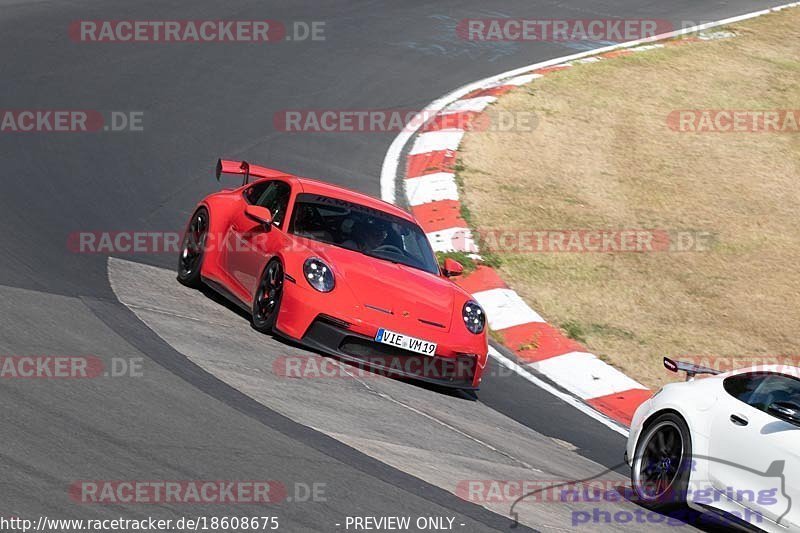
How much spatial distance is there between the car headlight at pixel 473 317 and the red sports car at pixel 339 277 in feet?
0.04

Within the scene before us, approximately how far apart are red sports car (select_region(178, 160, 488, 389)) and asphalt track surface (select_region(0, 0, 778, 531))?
9.4 inches

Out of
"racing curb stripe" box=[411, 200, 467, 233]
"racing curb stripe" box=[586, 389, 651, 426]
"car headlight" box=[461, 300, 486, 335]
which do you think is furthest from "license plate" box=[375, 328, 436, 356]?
"racing curb stripe" box=[411, 200, 467, 233]

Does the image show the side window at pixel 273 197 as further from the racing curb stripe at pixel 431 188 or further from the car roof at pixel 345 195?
the racing curb stripe at pixel 431 188

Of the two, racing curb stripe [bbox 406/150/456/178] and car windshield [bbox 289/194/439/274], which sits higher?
racing curb stripe [bbox 406/150/456/178]

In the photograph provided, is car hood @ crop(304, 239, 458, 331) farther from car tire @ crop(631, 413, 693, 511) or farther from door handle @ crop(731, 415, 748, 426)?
door handle @ crop(731, 415, 748, 426)

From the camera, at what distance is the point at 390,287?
9266 mm

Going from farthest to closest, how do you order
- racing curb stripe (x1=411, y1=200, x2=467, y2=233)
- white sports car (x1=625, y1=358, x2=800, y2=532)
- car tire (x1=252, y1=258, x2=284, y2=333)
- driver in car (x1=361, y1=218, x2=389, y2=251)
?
racing curb stripe (x1=411, y1=200, x2=467, y2=233)
driver in car (x1=361, y1=218, x2=389, y2=251)
car tire (x1=252, y1=258, x2=284, y2=333)
white sports car (x1=625, y1=358, x2=800, y2=532)

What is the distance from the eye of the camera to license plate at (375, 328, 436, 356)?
8.91 meters

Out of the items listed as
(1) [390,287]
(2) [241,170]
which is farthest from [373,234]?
(2) [241,170]

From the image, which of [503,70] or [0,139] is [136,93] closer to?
[0,139]

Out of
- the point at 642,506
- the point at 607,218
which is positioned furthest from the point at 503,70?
the point at 642,506

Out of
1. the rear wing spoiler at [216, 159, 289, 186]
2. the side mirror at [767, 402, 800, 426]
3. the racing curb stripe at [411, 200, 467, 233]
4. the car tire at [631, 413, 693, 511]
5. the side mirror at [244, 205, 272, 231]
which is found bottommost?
the car tire at [631, 413, 693, 511]

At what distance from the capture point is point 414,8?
71.0 feet

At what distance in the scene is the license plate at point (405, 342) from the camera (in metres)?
8.91
